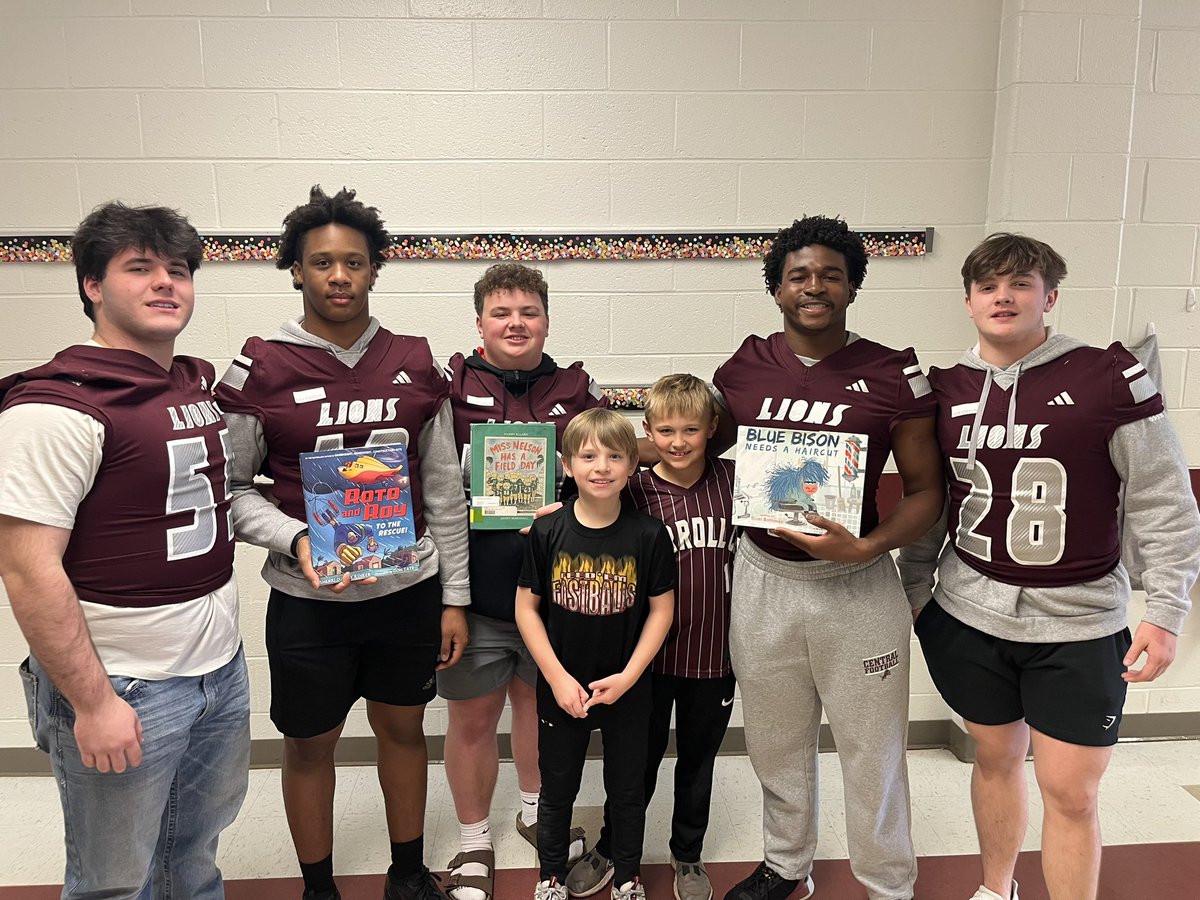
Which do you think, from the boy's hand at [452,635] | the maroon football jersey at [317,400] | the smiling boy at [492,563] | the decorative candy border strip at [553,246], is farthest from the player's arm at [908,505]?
the decorative candy border strip at [553,246]

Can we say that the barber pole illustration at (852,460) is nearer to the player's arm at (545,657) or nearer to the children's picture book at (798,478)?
the children's picture book at (798,478)

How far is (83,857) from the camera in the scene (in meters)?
1.45

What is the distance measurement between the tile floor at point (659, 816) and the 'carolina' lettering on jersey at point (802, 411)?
145cm

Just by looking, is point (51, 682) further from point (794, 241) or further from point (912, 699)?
point (912, 699)

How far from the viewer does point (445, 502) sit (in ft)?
6.33

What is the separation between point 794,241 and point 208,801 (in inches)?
74.0

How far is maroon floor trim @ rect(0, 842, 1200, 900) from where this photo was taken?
2137 mm

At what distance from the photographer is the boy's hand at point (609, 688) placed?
1819mm

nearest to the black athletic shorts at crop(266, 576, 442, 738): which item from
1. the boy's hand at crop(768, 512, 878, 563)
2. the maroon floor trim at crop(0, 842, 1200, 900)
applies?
the maroon floor trim at crop(0, 842, 1200, 900)

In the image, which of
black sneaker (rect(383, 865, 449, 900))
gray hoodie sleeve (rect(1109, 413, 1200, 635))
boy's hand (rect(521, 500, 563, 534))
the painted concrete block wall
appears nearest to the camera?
gray hoodie sleeve (rect(1109, 413, 1200, 635))

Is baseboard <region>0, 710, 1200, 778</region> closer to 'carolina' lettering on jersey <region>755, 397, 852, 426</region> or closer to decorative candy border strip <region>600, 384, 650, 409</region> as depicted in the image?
decorative candy border strip <region>600, 384, 650, 409</region>

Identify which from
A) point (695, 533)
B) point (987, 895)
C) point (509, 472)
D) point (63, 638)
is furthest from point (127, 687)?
point (987, 895)

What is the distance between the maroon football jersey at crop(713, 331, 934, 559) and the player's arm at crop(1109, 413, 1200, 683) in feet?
1.39

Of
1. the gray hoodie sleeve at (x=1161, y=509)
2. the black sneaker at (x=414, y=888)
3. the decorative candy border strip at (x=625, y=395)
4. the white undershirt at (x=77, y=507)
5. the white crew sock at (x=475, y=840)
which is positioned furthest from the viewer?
the decorative candy border strip at (x=625, y=395)
